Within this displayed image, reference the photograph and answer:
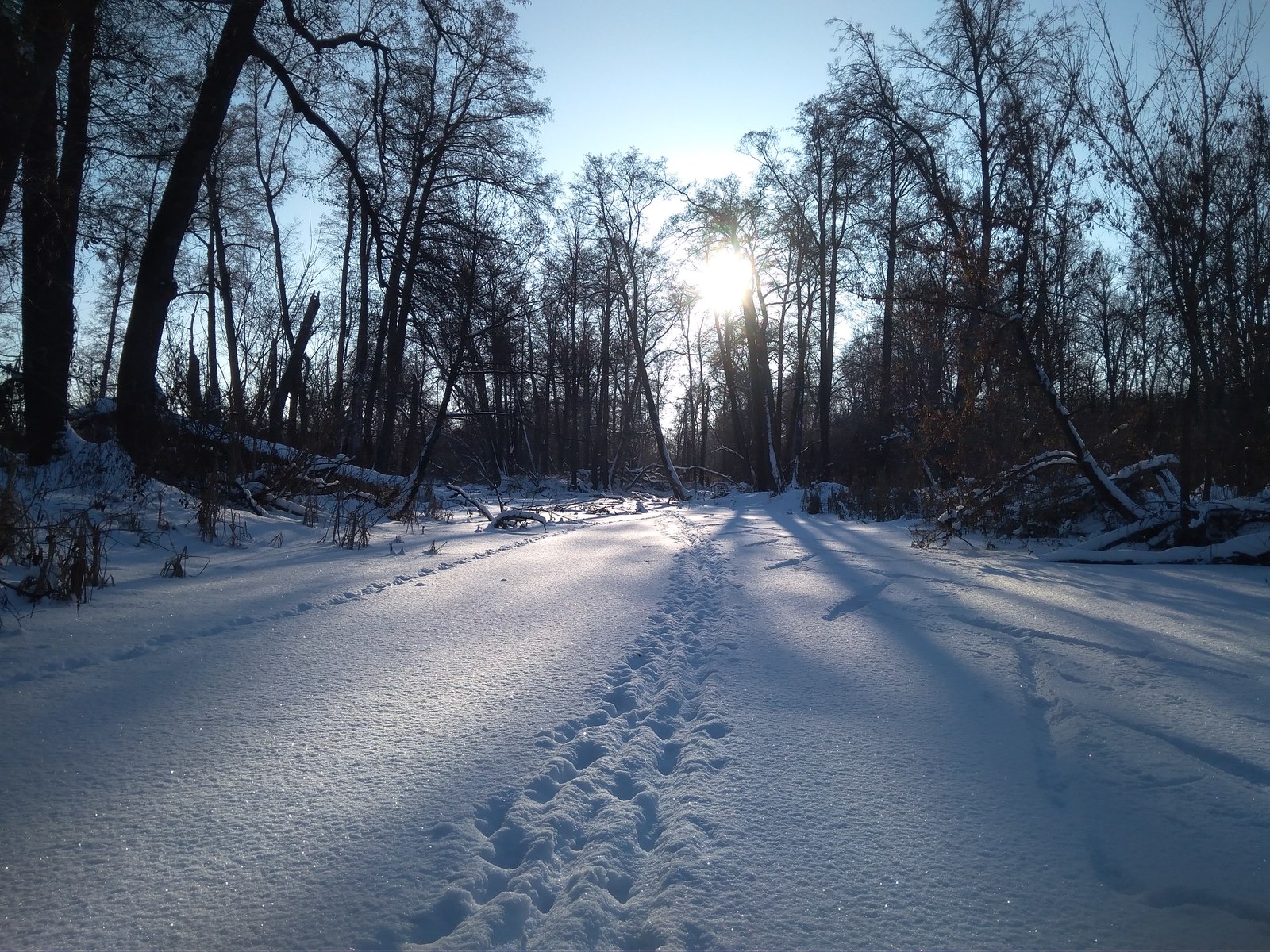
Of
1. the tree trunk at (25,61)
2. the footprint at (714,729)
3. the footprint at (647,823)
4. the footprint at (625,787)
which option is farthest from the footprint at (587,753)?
the tree trunk at (25,61)

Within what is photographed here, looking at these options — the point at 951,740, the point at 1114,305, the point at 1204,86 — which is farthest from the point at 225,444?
the point at 1114,305

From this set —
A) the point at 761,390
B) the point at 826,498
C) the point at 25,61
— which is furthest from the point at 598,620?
the point at 761,390

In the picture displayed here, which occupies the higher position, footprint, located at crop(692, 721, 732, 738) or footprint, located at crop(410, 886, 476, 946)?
footprint, located at crop(692, 721, 732, 738)

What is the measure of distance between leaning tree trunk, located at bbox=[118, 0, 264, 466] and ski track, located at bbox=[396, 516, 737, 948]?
674cm

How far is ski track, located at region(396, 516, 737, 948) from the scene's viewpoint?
1370 millimetres

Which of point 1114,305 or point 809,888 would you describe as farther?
point 1114,305

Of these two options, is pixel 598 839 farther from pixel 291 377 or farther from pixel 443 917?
pixel 291 377

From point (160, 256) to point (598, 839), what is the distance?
7.93 m

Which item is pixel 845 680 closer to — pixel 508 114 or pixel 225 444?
pixel 225 444

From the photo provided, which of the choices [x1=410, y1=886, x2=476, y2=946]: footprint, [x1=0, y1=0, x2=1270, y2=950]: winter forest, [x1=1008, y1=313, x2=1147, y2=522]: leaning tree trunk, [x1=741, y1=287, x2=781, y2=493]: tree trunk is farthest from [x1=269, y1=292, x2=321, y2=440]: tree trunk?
[x1=741, y1=287, x2=781, y2=493]: tree trunk

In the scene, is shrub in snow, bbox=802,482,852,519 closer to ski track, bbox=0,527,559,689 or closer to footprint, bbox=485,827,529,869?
ski track, bbox=0,527,559,689

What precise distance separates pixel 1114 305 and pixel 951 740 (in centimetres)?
2827

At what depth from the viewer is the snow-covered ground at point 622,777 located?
138cm

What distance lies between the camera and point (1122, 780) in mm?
1918
